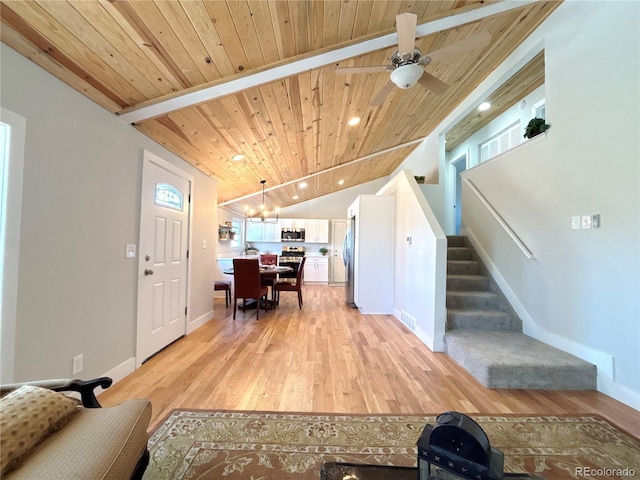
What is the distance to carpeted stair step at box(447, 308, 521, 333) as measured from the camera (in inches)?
112

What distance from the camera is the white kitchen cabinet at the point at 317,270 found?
800 centimetres

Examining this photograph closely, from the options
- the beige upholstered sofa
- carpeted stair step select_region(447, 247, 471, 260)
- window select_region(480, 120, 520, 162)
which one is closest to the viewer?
the beige upholstered sofa

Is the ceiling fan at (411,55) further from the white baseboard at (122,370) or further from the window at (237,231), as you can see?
the window at (237,231)

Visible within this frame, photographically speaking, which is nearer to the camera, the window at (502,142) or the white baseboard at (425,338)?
the white baseboard at (425,338)

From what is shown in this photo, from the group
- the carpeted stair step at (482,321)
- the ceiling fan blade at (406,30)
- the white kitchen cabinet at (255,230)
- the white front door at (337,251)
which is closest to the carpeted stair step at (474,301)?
the carpeted stair step at (482,321)

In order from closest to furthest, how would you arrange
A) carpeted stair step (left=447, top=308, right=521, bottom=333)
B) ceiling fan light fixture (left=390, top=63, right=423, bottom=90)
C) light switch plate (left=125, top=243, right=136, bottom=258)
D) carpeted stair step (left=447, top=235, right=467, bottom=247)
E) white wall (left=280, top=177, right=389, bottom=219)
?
ceiling fan light fixture (left=390, top=63, right=423, bottom=90), light switch plate (left=125, top=243, right=136, bottom=258), carpeted stair step (left=447, top=308, right=521, bottom=333), carpeted stair step (left=447, top=235, right=467, bottom=247), white wall (left=280, top=177, right=389, bottom=219)

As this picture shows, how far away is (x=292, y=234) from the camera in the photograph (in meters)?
7.96

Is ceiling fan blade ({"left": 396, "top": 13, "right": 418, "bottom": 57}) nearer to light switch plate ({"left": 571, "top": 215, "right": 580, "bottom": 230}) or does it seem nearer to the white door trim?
light switch plate ({"left": 571, "top": 215, "right": 580, "bottom": 230})

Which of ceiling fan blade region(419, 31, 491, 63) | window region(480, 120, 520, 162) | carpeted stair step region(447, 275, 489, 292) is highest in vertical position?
window region(480, 120, 520, 162)

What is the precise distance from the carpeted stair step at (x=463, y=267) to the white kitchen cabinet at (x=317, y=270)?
467 centimetres

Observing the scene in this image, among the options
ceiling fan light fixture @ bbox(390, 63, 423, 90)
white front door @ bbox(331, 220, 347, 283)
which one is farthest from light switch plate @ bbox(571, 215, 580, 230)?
white front door @ bbox(331, 220, 347, 283)

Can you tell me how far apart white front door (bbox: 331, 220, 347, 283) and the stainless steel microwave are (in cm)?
105

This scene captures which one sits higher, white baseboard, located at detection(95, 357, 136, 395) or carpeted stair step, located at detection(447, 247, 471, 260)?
carpeted stair step, located at detection(447, 247, 471, 260)

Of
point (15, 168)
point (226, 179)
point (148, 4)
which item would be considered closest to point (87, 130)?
point (15, 168)
